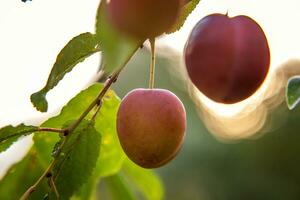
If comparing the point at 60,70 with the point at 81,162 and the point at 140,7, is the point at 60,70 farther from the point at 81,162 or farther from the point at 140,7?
the point at 140,7

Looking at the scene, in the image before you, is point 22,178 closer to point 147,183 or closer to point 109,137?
point 109,137

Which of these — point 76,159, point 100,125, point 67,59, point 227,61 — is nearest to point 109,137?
point 100,125

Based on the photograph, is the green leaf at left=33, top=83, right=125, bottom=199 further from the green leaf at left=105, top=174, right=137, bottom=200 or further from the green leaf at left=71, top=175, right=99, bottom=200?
the green leaf at left=105, top=174, right=137, bottom=200

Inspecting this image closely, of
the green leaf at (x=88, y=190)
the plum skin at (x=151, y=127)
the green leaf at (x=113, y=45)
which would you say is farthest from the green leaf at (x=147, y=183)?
the green leaf at (x=113, y=45)

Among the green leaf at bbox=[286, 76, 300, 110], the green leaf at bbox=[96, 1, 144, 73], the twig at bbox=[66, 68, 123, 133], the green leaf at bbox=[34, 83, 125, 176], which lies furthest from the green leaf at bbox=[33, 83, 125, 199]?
the green leaf at bbox=[96, 1, 144, 73]

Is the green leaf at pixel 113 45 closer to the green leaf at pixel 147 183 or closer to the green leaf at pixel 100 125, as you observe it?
the green leaf at pixel 100 125

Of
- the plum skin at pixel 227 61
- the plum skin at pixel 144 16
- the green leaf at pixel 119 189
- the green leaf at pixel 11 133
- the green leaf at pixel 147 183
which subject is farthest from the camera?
the green leaf at pixel 147 183

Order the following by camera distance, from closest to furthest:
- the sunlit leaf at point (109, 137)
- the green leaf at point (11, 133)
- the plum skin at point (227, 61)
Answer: the plum skin at point (227, 61), the green leaf at point (11, 133), the sunlit leaf at point (109, 137)

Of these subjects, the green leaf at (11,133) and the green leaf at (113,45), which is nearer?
the green leaf at (113,45)
